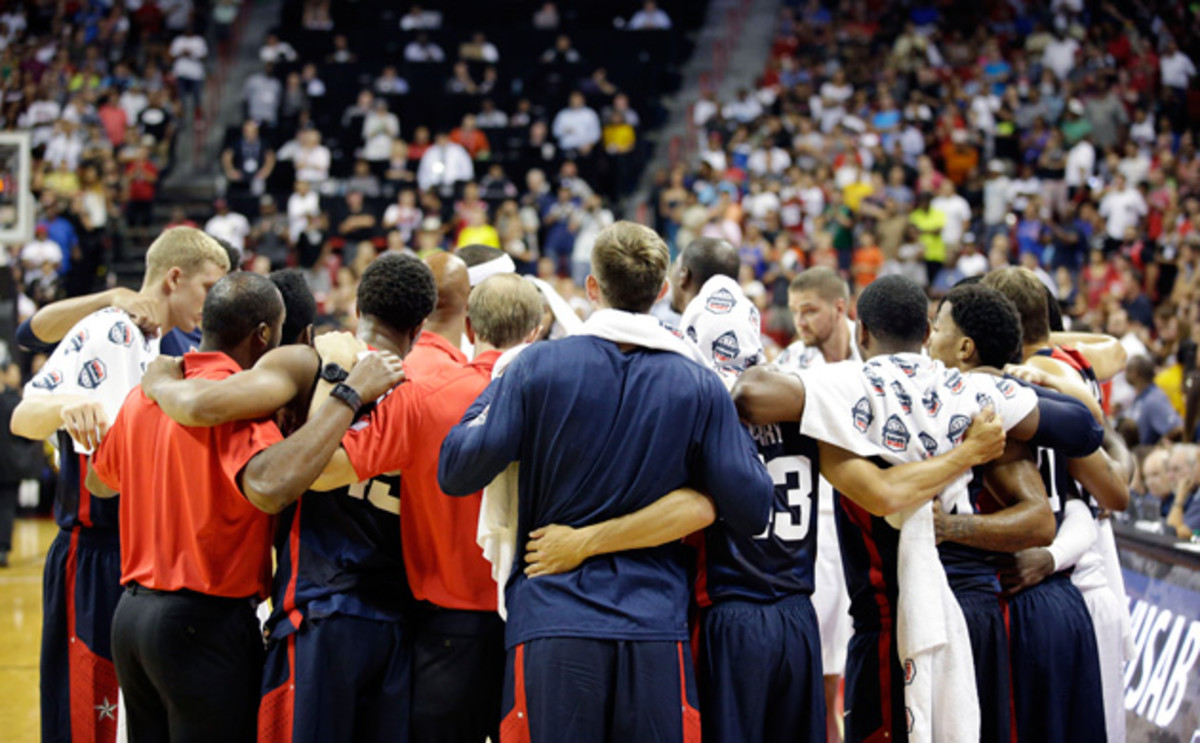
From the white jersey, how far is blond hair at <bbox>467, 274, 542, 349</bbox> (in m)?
1.47

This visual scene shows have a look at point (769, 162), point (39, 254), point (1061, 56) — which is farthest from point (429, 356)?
point (1061, 56)

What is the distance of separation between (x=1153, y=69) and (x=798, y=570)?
1936cm

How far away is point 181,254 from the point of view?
197 inches

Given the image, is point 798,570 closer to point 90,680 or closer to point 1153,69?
point 90,680

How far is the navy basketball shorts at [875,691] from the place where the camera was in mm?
4254

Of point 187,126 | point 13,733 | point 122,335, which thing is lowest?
point 13,733

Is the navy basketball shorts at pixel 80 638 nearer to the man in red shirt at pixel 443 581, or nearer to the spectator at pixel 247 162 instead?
the man in red shirt at pixel 443 581

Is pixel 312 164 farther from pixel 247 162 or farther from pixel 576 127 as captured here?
pixel 576 127

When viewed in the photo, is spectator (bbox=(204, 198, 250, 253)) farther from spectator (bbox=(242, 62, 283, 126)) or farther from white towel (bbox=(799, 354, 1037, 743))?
white towel (bbox=(799, 354, 1037, 743))

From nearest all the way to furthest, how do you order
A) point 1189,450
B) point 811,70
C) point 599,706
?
point 599,706 → point 1189,450 → point 811,70

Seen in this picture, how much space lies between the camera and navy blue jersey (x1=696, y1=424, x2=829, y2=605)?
4051mm

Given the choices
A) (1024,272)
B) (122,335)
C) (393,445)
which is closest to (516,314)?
(393,445)

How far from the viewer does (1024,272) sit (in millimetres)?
5062

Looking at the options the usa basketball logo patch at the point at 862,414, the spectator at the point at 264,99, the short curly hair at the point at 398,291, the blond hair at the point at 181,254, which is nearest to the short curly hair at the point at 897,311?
the usa basketball logo patch at the point at 862,414
